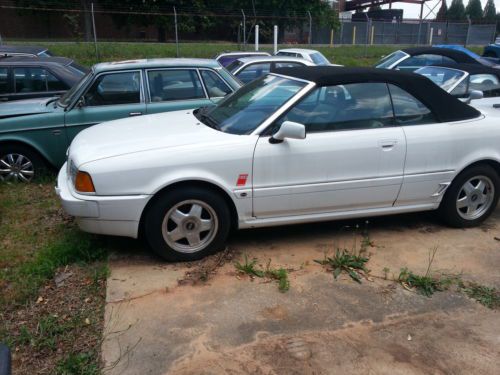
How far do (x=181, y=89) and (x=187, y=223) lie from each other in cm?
284

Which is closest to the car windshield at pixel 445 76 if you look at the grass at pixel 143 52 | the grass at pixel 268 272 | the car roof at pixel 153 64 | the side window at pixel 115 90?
the car roof at pixel 153 64

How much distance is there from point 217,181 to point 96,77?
2.95 m

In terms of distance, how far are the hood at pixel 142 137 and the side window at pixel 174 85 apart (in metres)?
1.54

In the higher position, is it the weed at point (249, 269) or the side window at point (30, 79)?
the side window at point (30, 79)

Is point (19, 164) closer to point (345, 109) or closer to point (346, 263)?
point (345, 109)

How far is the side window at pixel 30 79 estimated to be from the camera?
23.7 ft

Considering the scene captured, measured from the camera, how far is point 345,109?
4258 mm

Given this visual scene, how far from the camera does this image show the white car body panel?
12.4ft

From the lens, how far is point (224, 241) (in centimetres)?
413

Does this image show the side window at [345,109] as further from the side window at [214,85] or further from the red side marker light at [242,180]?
the side window at [214,85]

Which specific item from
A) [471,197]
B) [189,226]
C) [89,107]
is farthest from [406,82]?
[89,107]

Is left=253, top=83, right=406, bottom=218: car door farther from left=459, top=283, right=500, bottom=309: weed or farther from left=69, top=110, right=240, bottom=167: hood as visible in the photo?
left=459, top=283, right=500, bottom=309: weed

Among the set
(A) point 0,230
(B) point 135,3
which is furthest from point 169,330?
(B) point 135,3

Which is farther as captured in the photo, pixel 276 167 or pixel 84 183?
pixel 276 167
